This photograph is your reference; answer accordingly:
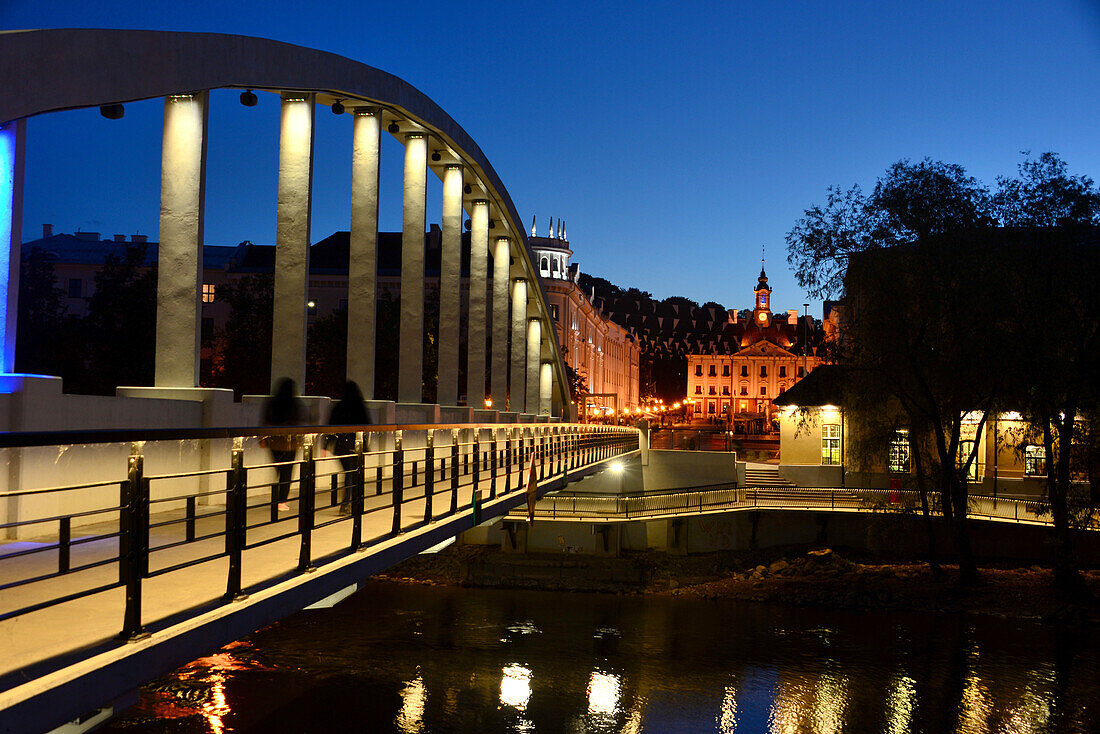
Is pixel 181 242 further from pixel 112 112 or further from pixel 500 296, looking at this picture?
pixel 500 296

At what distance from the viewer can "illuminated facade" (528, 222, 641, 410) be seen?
238ft

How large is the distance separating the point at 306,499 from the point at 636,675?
19193 mm

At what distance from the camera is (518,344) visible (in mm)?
32375

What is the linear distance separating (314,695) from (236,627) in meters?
17.6

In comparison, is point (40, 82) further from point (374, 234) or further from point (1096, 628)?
point (1096, 628)

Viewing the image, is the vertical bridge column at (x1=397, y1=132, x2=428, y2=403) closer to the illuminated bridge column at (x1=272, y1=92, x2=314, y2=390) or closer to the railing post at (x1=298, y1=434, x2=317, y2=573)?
the illuminated bridge column at (x1=272, y1=92, x2=314, y2=390)

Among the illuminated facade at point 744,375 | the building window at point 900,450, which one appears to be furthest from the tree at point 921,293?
the illuminated facade at point 744,375

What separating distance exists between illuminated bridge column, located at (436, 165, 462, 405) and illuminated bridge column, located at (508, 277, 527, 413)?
7726 mm

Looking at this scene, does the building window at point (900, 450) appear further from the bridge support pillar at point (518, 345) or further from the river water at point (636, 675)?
the bridge support pillar at point (518, 345)

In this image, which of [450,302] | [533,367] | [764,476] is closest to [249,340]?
[533,367]

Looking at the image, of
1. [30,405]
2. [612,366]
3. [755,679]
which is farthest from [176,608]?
[612,366]

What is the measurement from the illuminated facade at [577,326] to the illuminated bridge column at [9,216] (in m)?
45.1

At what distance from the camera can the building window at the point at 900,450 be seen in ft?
92.5

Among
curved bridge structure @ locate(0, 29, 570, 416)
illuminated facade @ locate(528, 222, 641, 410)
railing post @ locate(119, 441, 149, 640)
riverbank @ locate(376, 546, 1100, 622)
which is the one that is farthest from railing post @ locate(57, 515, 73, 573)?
illuminated facade @ locate(528, 222, 641, 410)
